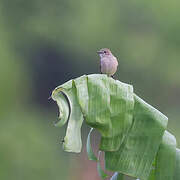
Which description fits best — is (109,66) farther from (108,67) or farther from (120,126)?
(120,126)

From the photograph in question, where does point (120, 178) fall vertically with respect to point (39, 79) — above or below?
below

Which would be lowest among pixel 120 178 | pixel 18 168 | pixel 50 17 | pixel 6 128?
pixel 120 178

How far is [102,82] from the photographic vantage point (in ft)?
3.56

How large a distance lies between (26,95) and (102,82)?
541 centimetres

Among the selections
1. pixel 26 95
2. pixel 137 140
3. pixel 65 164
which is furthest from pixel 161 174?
pixel 26 95

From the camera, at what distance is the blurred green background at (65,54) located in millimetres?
5809

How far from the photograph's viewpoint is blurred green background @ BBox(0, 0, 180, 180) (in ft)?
19.1

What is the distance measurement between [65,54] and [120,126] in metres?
5.22

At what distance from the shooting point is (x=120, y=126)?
3.61 ft

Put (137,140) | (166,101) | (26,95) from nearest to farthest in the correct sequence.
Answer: (137,140) → (166,101) → (26,95)

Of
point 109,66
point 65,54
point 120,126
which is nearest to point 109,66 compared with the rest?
point 109,66

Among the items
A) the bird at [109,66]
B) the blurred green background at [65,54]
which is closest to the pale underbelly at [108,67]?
the bird at [109,66]

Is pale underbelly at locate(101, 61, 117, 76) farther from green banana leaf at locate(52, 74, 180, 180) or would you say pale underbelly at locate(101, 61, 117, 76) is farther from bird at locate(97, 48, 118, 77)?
green banana leaf at locate(52, 74, 180, 180)

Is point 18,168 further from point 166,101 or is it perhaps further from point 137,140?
point 137,140
